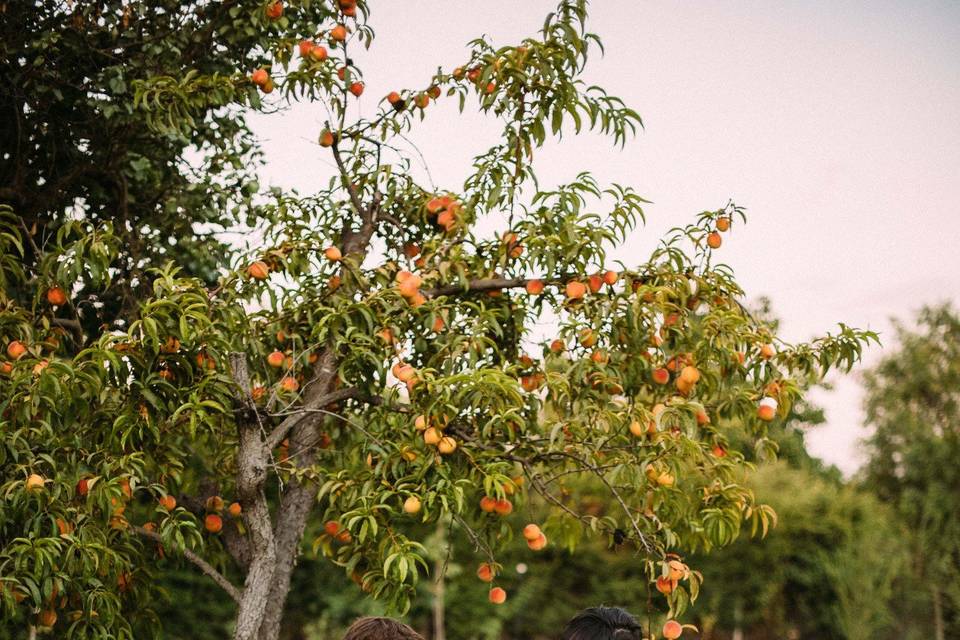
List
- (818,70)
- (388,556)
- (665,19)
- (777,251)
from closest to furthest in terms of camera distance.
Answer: (388,556) < (665,19) < (818,70) < (777,251)

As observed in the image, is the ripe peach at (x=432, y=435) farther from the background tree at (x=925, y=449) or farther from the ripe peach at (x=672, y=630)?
the background tree at (x=925, y=449)

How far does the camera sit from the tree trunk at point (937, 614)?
1056cm

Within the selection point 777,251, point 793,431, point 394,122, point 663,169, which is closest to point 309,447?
point 394,122

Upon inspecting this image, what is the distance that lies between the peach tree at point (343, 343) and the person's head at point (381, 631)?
714 mm

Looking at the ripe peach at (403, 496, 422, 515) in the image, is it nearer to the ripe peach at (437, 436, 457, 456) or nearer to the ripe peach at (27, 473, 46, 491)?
the ripe peach at (437, 436, 457, 456)

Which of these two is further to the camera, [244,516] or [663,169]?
[663,169]

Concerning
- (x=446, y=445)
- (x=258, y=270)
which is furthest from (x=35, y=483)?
(x=446, y=445)

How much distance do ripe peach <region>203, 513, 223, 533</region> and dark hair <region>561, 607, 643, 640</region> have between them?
1.74 meters

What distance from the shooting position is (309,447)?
353 cm

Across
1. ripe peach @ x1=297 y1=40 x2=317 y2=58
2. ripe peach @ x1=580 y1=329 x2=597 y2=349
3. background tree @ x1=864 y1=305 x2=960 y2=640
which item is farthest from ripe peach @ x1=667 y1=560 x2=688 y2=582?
background tree @ x1=864 y1=305 x2=960 y2=640

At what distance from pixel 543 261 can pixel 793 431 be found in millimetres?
12286

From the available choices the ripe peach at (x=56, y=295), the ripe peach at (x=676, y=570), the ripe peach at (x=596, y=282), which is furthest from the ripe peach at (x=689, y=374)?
the ripe peach at (x=56, y=295)

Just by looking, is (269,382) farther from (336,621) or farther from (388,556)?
(336,621)

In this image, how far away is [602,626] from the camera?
2242mm
